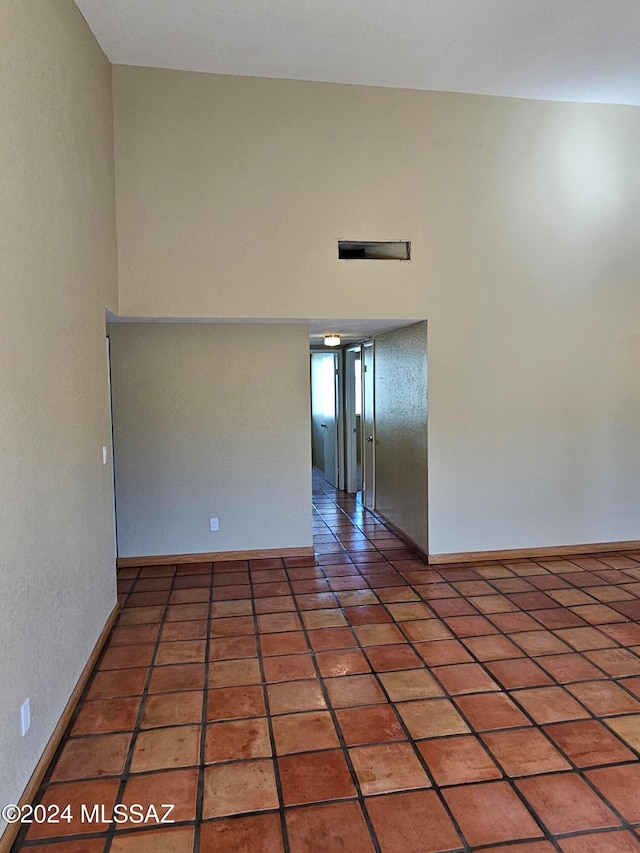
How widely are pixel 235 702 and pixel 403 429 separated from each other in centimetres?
328

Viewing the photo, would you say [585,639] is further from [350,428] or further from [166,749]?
[350,428]

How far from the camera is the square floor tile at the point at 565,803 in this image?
2.00 metres

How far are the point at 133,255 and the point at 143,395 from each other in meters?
1.19

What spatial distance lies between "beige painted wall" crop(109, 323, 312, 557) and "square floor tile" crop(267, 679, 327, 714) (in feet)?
7.34

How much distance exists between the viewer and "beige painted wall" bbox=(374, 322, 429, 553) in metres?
4.97

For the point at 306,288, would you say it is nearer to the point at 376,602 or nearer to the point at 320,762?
the point at 376,602

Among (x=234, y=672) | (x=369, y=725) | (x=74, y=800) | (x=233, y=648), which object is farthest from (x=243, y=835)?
(x=233, y=648)

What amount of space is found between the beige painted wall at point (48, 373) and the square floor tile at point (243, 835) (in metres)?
0.71

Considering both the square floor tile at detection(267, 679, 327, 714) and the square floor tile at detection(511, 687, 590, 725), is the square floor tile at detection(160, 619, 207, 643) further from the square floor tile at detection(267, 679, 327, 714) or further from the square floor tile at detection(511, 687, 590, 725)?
the square floor tile at detection(511, 687, 590, 725)

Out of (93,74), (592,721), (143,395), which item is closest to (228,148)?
(93,74)

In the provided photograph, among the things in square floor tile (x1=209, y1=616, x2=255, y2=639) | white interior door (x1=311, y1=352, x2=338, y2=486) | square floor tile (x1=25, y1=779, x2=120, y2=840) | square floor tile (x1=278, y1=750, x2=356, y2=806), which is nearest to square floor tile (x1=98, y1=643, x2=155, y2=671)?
square floor tile (x1=209, y1=616, x2=255, y2=639)

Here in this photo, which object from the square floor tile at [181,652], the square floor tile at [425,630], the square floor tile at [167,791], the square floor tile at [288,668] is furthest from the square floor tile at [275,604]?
the square floor tile at [167,791]

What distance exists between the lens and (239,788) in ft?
7.23

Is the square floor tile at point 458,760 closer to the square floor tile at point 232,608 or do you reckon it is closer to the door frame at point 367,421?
the square floor tile at point 232,608
